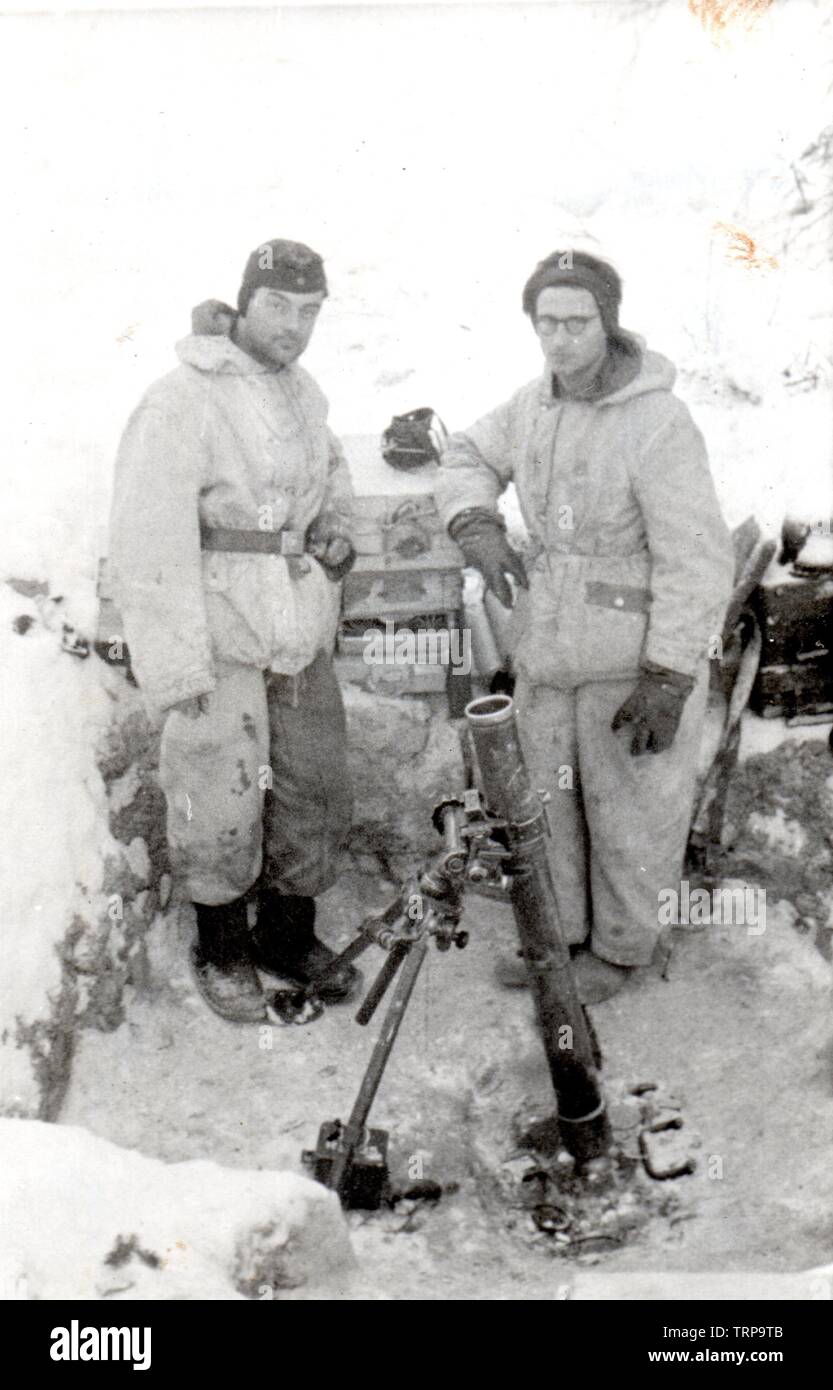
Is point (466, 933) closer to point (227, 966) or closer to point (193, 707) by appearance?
point (193, 707)

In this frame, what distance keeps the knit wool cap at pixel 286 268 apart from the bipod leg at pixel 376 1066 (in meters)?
1.88

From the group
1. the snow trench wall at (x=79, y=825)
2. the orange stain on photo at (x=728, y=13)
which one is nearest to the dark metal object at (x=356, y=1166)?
the snow trench wall at (x=79, y=825)

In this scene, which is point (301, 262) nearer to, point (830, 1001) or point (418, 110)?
point (418, 110)

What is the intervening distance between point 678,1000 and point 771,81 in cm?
351

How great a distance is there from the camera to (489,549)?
13.4ft

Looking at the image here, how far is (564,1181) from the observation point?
360 centimetres

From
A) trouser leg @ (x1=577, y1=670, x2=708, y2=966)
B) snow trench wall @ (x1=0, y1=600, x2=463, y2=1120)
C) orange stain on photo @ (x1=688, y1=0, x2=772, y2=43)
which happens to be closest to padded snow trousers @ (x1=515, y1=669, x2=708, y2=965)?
trouser leg @ (x1=577, y1=670, x2=708, y2=966)

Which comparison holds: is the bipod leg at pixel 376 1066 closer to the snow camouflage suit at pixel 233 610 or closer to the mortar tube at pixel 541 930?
the mortar tube at pixel 541 930

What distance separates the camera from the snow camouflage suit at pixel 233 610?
12.0 feet

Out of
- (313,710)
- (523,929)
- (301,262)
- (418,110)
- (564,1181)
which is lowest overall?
(564,1181)

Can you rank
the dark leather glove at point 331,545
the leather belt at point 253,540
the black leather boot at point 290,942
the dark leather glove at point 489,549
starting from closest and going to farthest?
1. the leather belt at point 253,540
2. the dark leather glove at point 331,545
3. the dark leather glove at point 489,549
4. the black leather boot at point 290,942

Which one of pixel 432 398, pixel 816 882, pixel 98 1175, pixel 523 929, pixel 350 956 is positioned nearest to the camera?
pixel 98 1175

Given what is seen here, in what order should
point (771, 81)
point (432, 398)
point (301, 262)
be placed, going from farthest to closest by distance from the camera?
1. point (432, 398)
2. point (771, 81)
3. point (301, 262)

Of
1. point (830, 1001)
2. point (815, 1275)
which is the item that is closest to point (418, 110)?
point (830, 1001)
